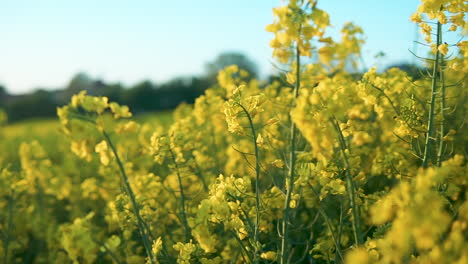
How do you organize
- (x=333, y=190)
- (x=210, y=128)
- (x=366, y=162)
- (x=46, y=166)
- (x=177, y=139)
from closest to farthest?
(x=333, y=190)
(x=177, y=139)
(x=366, y=162)
(x=210, y=128)
(x=46, y=166)

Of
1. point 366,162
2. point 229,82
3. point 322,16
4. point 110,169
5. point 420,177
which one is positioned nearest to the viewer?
point 420,177

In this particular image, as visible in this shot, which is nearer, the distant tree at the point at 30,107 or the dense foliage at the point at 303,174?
the dense foliage at the point at 303,174

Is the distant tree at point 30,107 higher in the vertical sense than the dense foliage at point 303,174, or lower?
lower

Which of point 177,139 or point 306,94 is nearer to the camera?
point 306,94

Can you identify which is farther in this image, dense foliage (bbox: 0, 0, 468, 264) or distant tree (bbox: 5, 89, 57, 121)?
distant tree (bbox: 5, 89, 57, 121)

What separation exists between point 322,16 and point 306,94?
0.52m

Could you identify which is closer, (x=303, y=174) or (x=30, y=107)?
(x=303, y=174)

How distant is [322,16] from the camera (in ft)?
7.05

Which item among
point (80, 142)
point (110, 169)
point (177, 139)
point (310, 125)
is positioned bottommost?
point (110, 169)

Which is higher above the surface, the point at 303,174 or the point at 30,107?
the point at 303,174

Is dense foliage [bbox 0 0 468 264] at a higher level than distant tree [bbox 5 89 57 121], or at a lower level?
higher

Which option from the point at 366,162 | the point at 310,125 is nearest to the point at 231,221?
the point at 310,125

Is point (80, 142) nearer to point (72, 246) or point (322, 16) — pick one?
point (72, 246)

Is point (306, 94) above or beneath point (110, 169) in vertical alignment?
above
